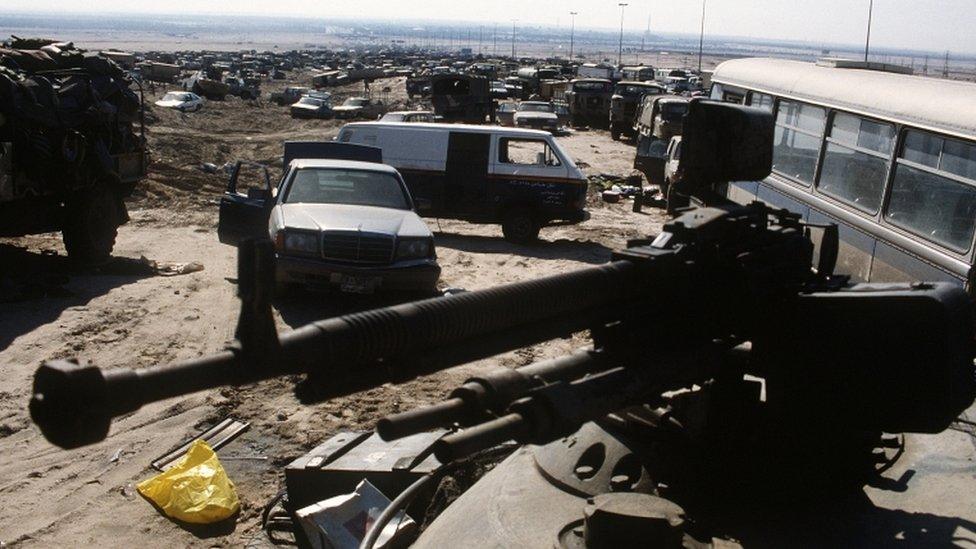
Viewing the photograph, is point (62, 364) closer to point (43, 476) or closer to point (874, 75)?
point (43, 476)

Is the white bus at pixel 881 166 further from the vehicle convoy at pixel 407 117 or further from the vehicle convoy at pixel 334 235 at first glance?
the vehicle convoy at pixel 407 117

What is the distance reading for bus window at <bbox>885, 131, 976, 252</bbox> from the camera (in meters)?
9.05

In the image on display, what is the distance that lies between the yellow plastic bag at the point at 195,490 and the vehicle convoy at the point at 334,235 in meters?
5.17

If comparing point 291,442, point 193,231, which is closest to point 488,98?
point 193,231

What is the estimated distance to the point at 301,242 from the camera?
12719mm

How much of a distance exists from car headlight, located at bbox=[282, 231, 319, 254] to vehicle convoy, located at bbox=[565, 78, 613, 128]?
34.8 m

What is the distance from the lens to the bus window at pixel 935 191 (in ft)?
29.7

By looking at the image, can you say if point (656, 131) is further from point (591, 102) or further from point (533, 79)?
point (533, 79)

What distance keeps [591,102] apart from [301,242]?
116 feet

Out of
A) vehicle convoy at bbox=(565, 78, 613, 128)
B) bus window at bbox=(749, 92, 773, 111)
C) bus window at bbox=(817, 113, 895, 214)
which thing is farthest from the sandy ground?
vehicle convoy at bbox=(565, 78, 613, 128)

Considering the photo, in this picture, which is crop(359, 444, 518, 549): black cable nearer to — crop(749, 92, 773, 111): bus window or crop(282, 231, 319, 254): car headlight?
crop(282, 231, 319, 254): car headlight

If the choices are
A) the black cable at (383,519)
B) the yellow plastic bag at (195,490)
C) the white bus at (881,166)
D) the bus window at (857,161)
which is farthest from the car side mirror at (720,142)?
the bus window at (857,161)

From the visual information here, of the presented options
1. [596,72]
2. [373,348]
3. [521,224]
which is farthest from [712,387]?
[596,72]

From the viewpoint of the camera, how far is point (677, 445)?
3.90 meters
